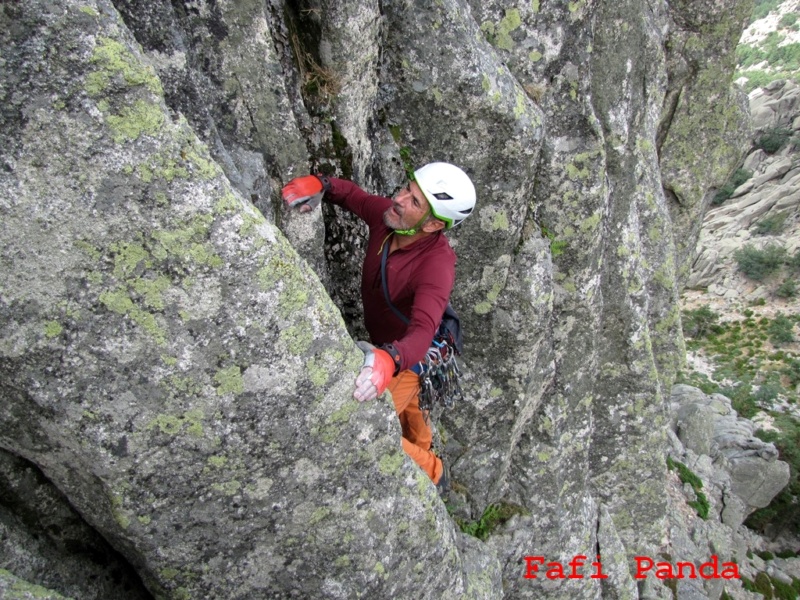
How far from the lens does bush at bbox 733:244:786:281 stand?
164 ft

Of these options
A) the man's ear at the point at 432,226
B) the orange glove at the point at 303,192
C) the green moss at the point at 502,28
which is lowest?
the man's ear at the point at 432,226

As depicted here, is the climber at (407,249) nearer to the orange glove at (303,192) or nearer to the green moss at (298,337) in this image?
the orange glove at (303,192)

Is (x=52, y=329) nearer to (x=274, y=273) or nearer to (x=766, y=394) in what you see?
(x=274, y=273)

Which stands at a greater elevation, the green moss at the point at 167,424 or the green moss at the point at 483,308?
the green moss at the point at 167,424

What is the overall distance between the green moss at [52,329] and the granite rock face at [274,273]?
14mm

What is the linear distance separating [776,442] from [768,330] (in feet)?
69.5

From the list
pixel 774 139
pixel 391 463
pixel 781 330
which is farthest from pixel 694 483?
pixel 774 139

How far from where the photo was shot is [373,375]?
16.5 feet

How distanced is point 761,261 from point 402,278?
180 feet

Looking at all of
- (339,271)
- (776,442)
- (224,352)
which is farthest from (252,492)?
(776,442)

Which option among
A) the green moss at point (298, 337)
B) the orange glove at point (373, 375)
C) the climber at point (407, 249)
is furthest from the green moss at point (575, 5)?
the green moss at point (298, 337)

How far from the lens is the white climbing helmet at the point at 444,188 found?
19.5 feet

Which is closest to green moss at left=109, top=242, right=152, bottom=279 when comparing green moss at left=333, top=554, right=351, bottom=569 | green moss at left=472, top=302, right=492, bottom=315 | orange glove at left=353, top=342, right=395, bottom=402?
orange glove at left=353, top=342, right=395, bottom=402

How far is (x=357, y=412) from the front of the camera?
503 cm
